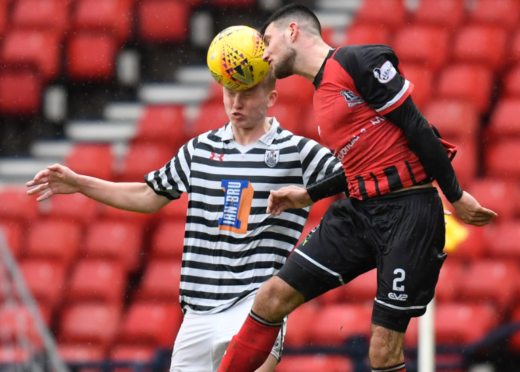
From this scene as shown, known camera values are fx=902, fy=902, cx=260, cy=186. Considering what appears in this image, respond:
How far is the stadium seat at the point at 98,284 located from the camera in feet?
25.2

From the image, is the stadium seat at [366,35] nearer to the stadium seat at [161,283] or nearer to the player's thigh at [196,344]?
the stadium seat at [161,283]

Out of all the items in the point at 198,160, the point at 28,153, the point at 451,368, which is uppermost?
the point at 198,160

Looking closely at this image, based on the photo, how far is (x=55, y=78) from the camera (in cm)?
920

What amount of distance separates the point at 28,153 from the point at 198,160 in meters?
5.68

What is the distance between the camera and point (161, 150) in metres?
8.38

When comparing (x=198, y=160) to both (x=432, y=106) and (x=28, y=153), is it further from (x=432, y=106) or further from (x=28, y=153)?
(x=28, y=153)

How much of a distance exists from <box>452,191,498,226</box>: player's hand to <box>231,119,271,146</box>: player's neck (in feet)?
3.03

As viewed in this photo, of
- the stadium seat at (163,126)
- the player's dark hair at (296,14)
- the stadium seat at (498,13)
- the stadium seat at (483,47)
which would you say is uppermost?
the player's dark hair at (296,14)

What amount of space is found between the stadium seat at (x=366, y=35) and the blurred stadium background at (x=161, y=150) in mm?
13

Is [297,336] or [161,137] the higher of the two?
[161,137]

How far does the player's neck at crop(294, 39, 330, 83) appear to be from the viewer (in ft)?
12.0

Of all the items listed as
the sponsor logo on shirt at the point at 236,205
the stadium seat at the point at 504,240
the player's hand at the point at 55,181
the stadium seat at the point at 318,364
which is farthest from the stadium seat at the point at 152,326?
the sponsor logo on shirt at the point at 236,205

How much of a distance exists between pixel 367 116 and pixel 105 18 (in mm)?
6169

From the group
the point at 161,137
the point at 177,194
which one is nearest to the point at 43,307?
the point at 161,137
